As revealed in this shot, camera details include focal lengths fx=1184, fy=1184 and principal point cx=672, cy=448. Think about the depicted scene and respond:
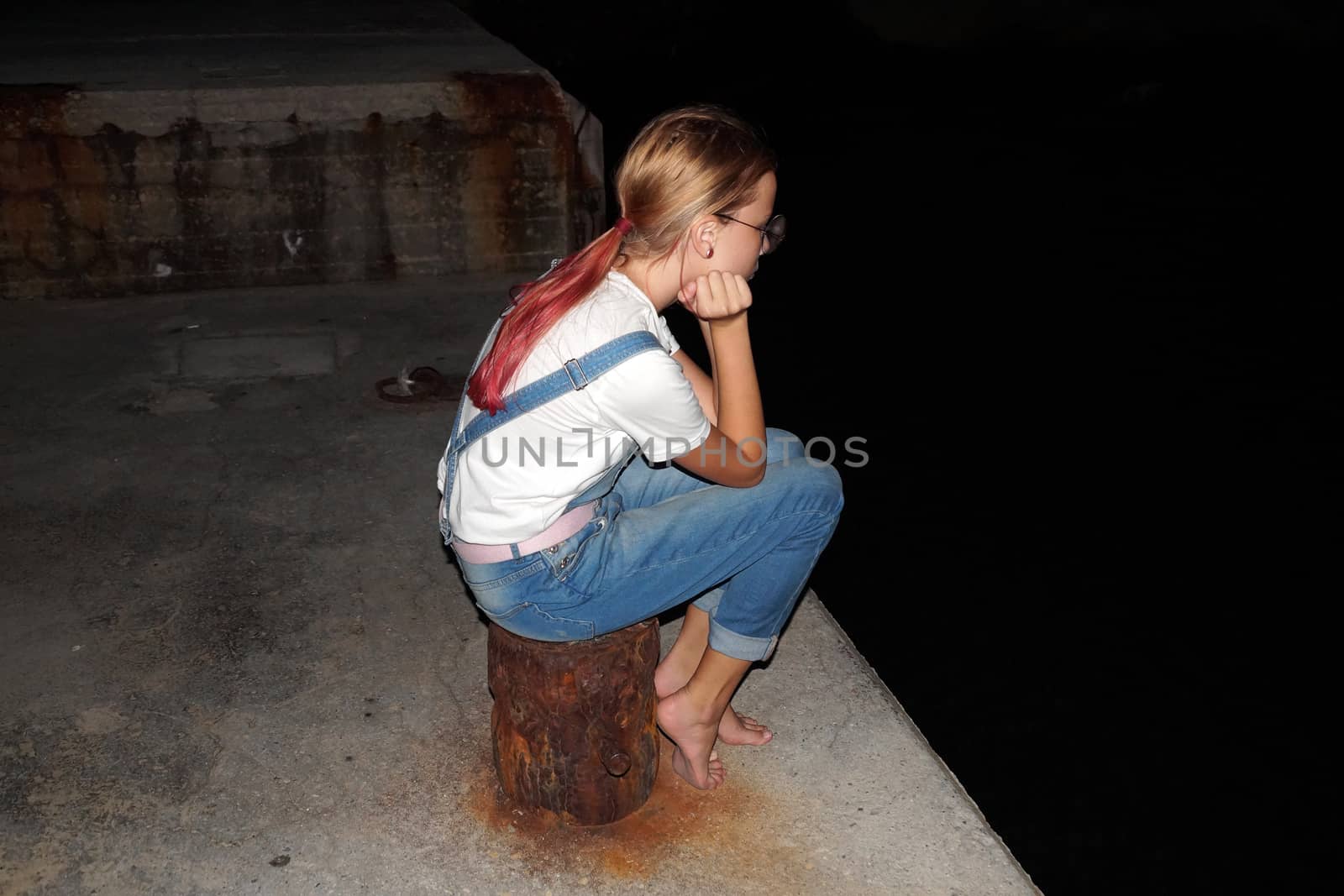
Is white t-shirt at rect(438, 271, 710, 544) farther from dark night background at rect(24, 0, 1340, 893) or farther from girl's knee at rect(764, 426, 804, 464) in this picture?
dark night background at rect(24, 0, 1340, 893)

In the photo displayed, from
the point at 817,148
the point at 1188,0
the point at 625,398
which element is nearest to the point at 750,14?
the point at 1188,0

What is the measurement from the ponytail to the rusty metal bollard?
1.70 feet

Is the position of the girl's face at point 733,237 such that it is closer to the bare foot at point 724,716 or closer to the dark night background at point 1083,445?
the bare foot at point 724,716

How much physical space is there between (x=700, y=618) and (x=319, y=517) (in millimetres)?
1487

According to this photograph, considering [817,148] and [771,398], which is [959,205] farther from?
[771,398]

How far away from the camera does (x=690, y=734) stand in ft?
8.12

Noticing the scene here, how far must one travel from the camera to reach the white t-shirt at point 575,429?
2.04 m

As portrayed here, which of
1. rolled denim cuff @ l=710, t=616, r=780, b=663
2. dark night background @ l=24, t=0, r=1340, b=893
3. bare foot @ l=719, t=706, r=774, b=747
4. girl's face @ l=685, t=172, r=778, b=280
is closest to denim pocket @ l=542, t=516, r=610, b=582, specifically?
rolled denim cuff @ l=710, t=616, r=780, b=663

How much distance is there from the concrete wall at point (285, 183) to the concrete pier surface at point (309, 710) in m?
1.41

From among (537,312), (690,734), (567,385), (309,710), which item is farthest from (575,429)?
(309,710)

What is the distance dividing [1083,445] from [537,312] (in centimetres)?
403

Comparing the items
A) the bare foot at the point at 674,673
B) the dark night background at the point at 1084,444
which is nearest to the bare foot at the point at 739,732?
the bare foot at the point at 674,673

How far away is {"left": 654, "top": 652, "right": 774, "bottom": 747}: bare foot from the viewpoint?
8.71ft

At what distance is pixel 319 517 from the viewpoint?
3566mm
